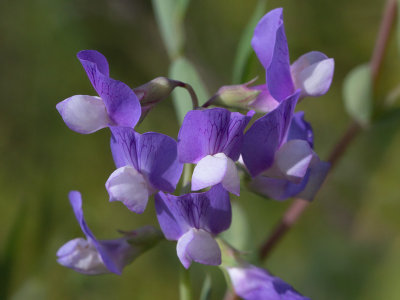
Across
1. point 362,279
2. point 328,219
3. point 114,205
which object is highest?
point 114,205

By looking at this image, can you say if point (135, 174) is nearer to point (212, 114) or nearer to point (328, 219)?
point (212, 114)

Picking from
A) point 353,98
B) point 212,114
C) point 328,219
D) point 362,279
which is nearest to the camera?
point 212,114

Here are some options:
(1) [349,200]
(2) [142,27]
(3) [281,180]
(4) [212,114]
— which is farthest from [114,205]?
(4) [212,114]

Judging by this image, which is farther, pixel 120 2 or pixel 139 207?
pixel 120 2

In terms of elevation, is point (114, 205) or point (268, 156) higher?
point (268, 156)

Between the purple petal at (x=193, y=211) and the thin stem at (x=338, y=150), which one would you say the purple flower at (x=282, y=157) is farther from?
the thin stem at (x=338, y=150)

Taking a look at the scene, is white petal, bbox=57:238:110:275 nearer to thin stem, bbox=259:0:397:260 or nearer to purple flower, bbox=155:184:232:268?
purple flower, bbox=155:184:232:268

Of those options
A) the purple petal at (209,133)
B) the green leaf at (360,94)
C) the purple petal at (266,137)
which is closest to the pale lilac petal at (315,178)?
the purple petal at (266,137)
